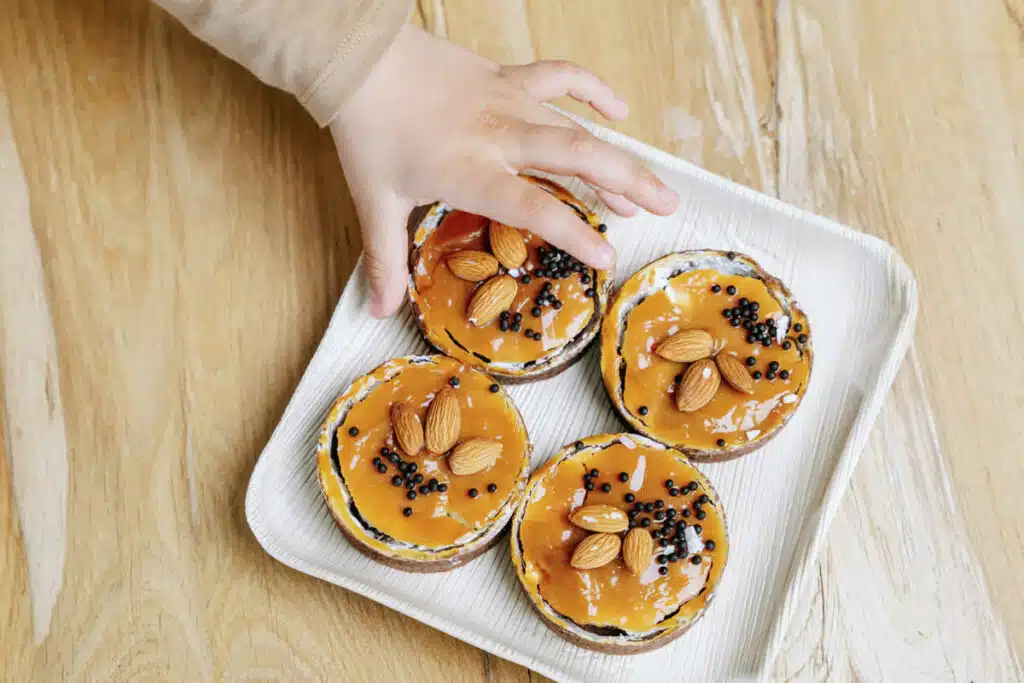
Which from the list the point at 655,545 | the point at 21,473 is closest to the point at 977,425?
the point at 655,545

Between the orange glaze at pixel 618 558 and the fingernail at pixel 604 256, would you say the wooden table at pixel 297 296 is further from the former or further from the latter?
the fingernail at pixel 604 256

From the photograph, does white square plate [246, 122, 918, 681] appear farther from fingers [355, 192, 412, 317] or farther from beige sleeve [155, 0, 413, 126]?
beige sleeve [155, 0, 413, 126]

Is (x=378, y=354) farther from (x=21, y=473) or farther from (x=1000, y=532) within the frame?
(x=1000, y=532)

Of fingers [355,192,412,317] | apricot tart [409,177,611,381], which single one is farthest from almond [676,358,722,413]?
fingers [355,192,412,317]

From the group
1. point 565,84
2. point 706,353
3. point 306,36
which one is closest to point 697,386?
point 706,353

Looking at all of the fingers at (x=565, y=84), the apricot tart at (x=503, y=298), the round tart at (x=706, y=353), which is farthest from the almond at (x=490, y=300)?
the fingers at (x=565, y=84)
